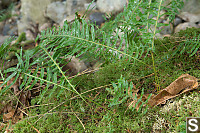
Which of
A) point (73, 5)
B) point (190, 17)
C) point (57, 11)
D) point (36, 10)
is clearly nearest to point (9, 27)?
point (36, 10)

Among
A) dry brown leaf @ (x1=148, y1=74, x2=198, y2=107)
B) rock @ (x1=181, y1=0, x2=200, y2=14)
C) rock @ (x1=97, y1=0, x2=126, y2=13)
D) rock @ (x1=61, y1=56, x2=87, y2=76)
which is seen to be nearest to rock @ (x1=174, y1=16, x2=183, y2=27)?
rock @ (x1=181, y1=0, x2=200, y2=14)

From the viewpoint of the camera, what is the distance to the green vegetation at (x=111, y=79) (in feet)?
3.44

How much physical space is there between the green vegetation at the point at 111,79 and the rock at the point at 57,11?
3.58 meters

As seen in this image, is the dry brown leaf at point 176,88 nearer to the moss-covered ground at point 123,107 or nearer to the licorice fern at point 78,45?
the moss-covered ground at point 123,107

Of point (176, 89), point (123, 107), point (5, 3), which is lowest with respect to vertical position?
point (123, 107)

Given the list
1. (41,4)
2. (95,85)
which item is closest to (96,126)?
(95,85)

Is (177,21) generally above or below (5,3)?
below

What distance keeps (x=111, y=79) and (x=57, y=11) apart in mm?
4043

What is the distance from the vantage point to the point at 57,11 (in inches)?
193

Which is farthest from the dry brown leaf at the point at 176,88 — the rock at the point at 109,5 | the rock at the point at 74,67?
the rock at the point at 109,5

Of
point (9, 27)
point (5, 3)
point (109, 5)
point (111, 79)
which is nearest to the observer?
point (111, 79)

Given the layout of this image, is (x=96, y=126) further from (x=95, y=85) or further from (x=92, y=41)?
(x=92, y=41)

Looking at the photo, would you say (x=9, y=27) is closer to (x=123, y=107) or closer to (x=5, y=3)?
(x=5, y=3)

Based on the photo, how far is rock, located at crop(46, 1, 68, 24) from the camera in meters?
4.85
